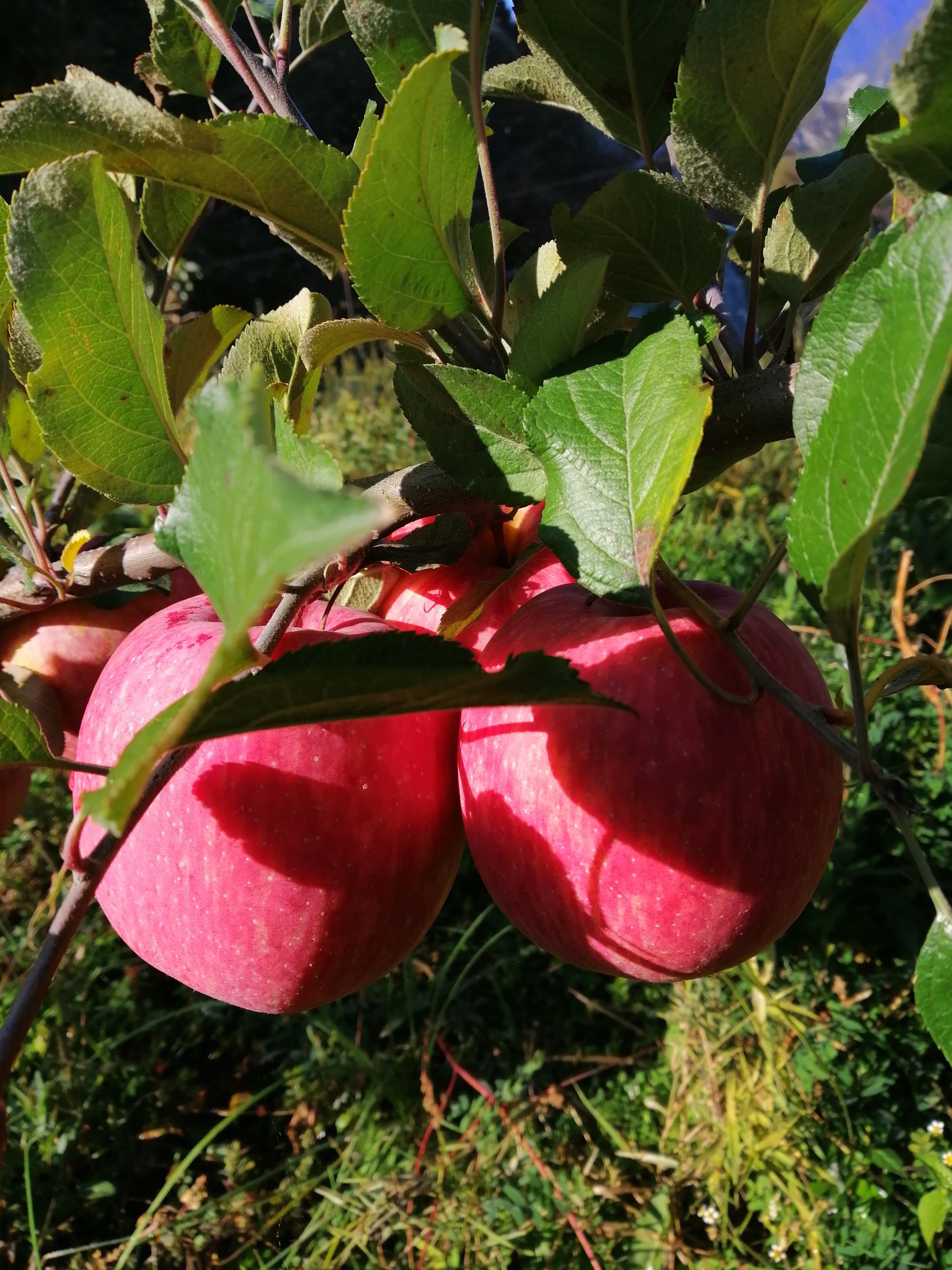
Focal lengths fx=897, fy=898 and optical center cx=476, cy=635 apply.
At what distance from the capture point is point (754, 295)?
0.35 metres

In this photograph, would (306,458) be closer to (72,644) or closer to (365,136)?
(365,136)

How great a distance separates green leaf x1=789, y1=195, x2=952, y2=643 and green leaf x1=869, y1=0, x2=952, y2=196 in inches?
0.7

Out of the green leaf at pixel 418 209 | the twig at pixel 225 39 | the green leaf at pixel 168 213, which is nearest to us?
the green leaf at pixel 418 209

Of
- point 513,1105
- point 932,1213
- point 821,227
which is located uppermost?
point 821,227

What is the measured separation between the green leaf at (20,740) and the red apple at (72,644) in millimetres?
339

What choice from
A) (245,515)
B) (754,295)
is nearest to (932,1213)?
(754,295)

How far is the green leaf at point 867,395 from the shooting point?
0.61 feet

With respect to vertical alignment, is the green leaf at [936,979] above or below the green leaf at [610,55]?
below

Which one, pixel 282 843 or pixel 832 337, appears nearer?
pixel 832 337

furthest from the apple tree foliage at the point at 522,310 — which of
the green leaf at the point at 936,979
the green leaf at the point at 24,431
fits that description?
the green leaf at the point at 24,431

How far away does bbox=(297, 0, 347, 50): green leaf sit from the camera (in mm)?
448

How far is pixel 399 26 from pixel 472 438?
0.47 feet

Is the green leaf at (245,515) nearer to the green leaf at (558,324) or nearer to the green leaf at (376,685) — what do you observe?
the green leaf at (376,685)

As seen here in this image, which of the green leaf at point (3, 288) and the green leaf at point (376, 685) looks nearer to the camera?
the green leaf at point (376, 685)
